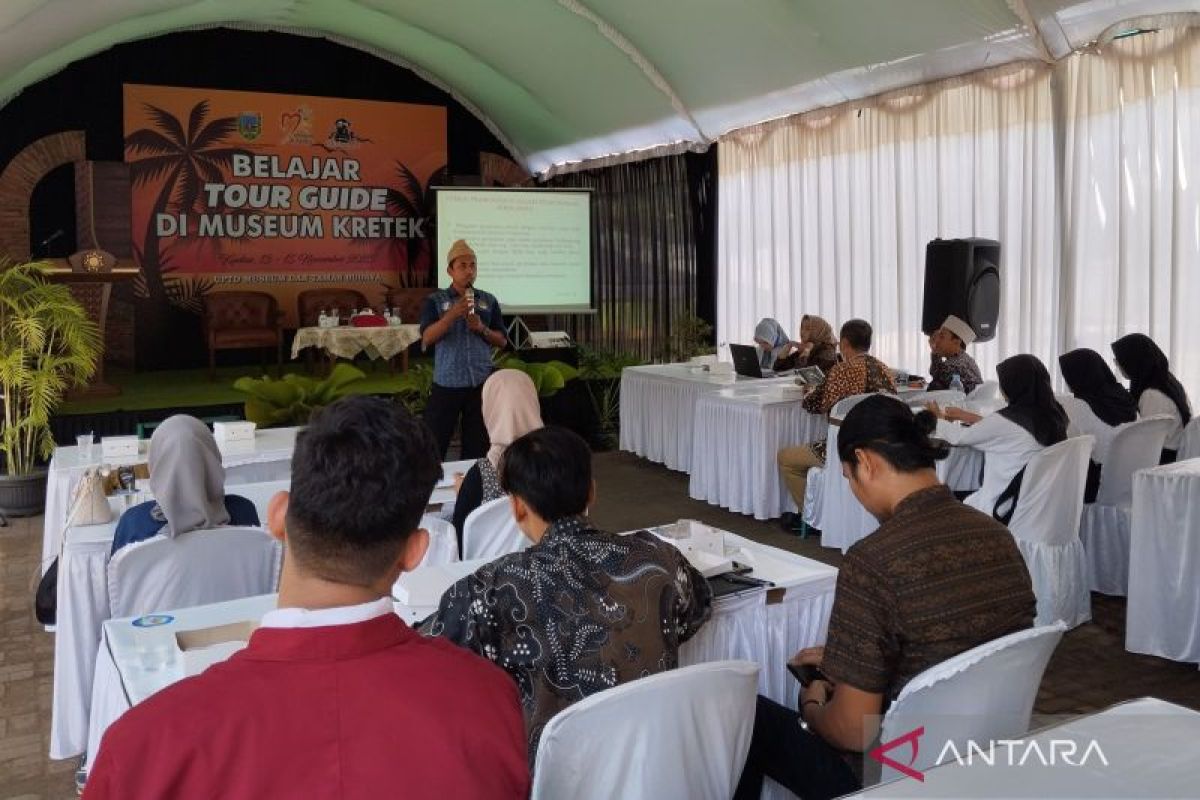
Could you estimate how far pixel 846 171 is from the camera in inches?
339

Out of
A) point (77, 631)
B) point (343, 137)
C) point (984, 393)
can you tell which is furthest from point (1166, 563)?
point (343, 137)

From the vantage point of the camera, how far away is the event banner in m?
11.2

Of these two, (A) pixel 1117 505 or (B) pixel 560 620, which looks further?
(A) pixel 1117 505

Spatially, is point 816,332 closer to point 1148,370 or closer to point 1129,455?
point 1148,370

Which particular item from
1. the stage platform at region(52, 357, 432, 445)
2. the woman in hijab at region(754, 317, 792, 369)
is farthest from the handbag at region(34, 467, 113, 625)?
the woman in hijab at region(754, 317, 792, 369)

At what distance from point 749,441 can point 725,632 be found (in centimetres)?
373

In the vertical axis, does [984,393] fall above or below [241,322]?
below

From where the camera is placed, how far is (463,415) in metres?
5.59

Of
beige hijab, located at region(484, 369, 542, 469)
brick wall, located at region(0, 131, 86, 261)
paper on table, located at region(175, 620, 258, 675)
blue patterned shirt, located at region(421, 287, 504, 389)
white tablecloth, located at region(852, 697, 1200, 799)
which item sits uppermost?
brick wall, located at region(0, 131, 86, 261)

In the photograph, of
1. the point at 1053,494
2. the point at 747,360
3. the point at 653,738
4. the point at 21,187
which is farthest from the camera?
the point at 21,187

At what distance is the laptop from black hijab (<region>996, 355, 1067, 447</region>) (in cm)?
291

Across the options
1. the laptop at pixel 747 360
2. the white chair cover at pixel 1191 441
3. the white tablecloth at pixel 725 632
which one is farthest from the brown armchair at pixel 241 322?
the white tablecloth at pixel 725 632

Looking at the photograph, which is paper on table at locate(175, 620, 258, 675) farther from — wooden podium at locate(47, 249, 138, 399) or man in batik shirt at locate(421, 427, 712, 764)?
wooden podium at locate(47, 249, 138, 399)

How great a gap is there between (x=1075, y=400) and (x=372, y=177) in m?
9.32
